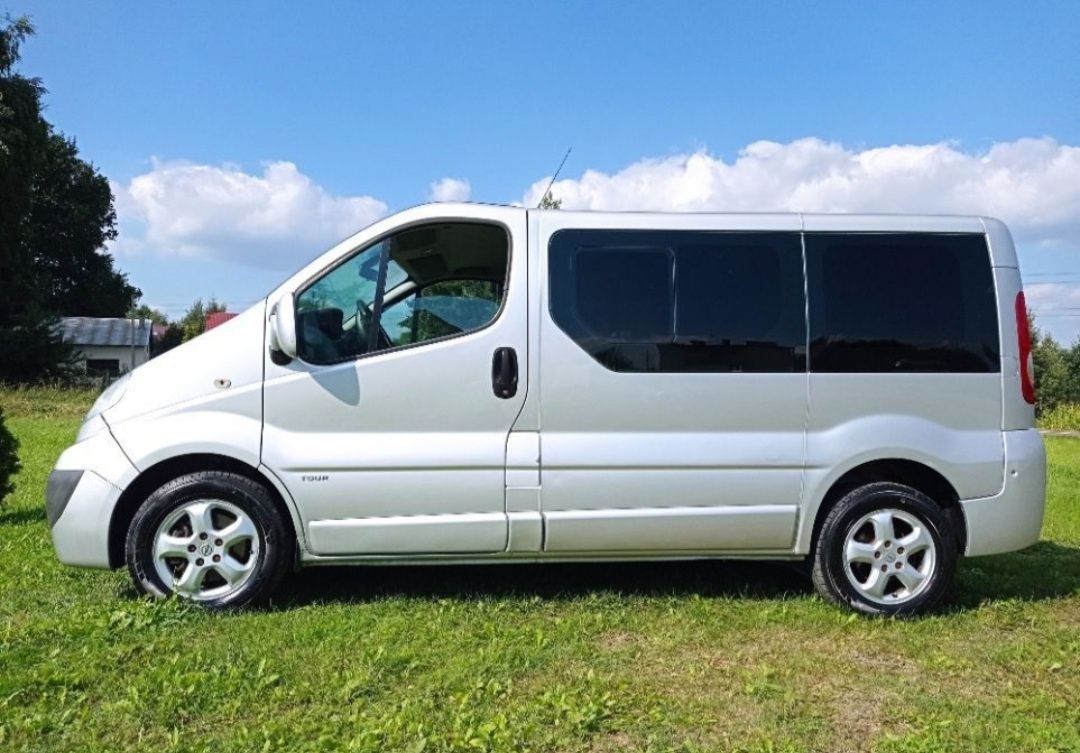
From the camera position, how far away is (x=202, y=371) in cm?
452

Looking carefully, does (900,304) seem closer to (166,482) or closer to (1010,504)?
(1010,504)

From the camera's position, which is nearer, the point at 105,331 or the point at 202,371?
the point at 202,371

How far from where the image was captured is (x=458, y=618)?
443 centimetres

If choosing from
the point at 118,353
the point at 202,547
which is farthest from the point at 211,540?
the point at 118,353

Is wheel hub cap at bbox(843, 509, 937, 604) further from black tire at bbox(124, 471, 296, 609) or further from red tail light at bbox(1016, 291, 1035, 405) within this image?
black tire at bbox(124, 471, 296, 609)

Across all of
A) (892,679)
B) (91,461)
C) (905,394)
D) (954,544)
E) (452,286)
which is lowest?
(892,679)

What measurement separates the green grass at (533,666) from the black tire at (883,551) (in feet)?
0.36

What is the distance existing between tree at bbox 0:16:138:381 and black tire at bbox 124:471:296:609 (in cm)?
2659

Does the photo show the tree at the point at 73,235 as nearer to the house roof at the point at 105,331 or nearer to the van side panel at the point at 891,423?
the house roof at the point at 105,331

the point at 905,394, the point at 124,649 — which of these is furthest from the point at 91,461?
the point at 905,394

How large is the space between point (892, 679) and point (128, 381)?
161 inches

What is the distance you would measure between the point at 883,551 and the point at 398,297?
2.99 meters

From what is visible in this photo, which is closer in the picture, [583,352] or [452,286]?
[583,352]

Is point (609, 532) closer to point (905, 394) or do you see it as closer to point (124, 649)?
point (905, 394)
